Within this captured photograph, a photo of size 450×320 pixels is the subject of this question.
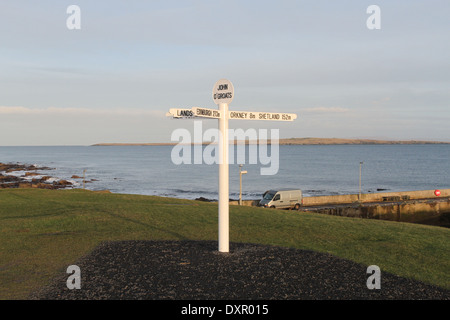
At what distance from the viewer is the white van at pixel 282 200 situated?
152ft

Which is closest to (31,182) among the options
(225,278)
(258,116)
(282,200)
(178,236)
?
(282,200)

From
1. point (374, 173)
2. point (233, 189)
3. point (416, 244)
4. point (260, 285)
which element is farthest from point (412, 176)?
point (260, 285)

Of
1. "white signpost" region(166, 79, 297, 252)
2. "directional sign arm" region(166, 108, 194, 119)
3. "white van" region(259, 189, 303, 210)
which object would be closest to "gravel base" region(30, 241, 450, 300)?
"white signpost" region(166, 79, 297, 252)

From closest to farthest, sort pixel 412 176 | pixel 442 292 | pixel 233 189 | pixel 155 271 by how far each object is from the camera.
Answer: pixel 442 292, pixel 155 271, pixel 233 189, pixel 412 176

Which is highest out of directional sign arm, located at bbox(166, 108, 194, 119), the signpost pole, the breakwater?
directional sign arm, located at bbox(166, 108, 194, 119)

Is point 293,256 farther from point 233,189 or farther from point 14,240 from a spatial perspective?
point 233,189

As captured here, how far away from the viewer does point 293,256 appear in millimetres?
12789

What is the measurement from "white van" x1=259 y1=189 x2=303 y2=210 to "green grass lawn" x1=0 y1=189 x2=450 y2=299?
21315 millimetres

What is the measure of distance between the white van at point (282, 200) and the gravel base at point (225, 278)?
32741mm

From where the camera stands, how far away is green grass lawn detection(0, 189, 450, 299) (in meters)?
12.0

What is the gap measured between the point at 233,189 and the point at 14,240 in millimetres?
83221

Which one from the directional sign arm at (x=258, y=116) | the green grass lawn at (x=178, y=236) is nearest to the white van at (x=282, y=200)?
the green grass lawn at (x=178, y=236)

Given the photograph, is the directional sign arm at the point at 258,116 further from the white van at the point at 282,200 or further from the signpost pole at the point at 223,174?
the white van at the point at 282,200

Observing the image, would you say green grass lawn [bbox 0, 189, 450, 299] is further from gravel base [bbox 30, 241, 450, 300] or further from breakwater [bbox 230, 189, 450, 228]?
breakwater [bbox 230, 189, 450, 228]
